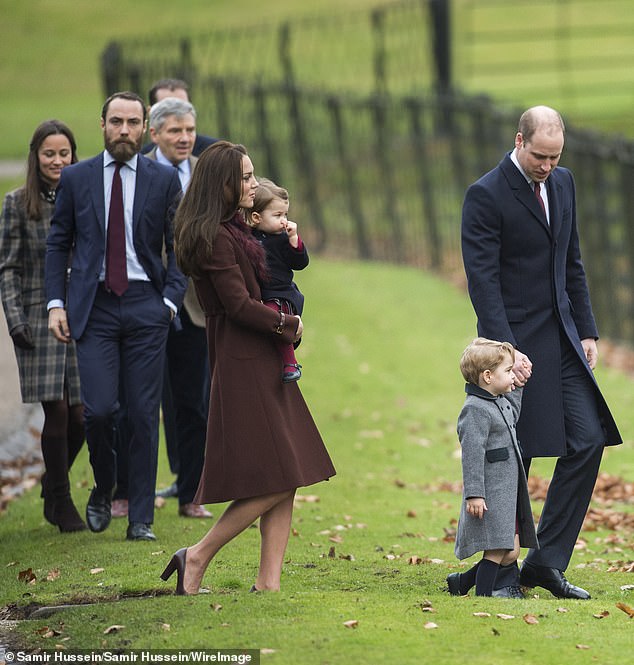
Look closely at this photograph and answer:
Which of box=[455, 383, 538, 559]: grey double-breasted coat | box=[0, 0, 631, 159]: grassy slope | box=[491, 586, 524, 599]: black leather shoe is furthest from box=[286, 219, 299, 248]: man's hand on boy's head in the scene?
box=[0, 0, 631, 159]: grassy slope

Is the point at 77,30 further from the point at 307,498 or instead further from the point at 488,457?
the point at 488,457

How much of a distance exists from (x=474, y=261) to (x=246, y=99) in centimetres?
1927

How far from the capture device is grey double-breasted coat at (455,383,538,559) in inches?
262

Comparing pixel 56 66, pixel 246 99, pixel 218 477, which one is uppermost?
pixel 56 66

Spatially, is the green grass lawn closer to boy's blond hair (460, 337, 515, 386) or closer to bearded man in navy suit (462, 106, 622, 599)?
bearded man in navy suit (462, 106, 622, 599)

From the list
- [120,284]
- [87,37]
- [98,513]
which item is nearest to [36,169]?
[120,284]

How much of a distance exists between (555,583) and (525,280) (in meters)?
1.45

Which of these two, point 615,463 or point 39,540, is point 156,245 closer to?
point 39,540

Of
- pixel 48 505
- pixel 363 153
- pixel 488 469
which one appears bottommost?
pixel 48 505

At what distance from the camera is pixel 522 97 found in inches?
1425

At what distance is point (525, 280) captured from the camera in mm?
7105

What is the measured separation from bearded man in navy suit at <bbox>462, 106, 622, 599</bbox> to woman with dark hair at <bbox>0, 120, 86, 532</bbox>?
274 centimetres

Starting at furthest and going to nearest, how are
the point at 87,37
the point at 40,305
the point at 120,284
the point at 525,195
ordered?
the point at 87,37
the point at 40,305
the point at 120,284
the point at 525,195

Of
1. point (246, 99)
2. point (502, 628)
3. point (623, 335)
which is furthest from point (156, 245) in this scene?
point (246, 99)
